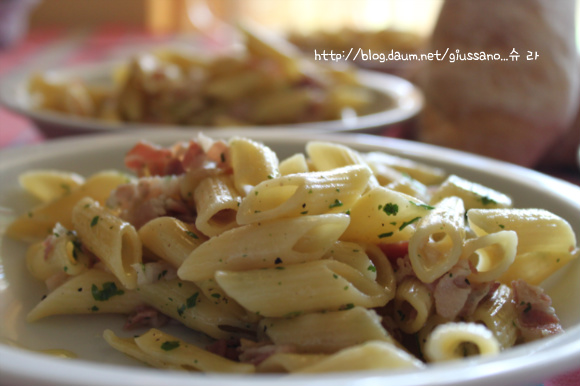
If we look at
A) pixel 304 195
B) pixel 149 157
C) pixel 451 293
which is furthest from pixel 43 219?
pixel 451 293

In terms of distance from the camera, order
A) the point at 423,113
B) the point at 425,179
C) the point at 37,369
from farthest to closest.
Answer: the point at 423,113, the point at 425,179, the point at 37,369

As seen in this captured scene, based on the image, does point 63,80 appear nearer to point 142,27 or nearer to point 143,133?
point 143,133

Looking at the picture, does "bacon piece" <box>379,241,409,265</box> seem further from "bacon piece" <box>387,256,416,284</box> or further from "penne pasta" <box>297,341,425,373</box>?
"penne pasta" <box>297,341,425,373</box>

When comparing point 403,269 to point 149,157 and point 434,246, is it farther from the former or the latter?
point 149,157

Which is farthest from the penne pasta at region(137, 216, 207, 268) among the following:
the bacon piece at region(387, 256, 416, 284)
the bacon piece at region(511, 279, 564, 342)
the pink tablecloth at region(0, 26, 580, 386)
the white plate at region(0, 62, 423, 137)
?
the pink tablecloth at region(0, 26, 580, 386)

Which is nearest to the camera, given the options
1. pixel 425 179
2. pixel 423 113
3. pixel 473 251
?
pixel 473 251

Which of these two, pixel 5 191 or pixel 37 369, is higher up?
pixel 37 369

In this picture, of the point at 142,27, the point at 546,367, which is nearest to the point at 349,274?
the point at 546,367
